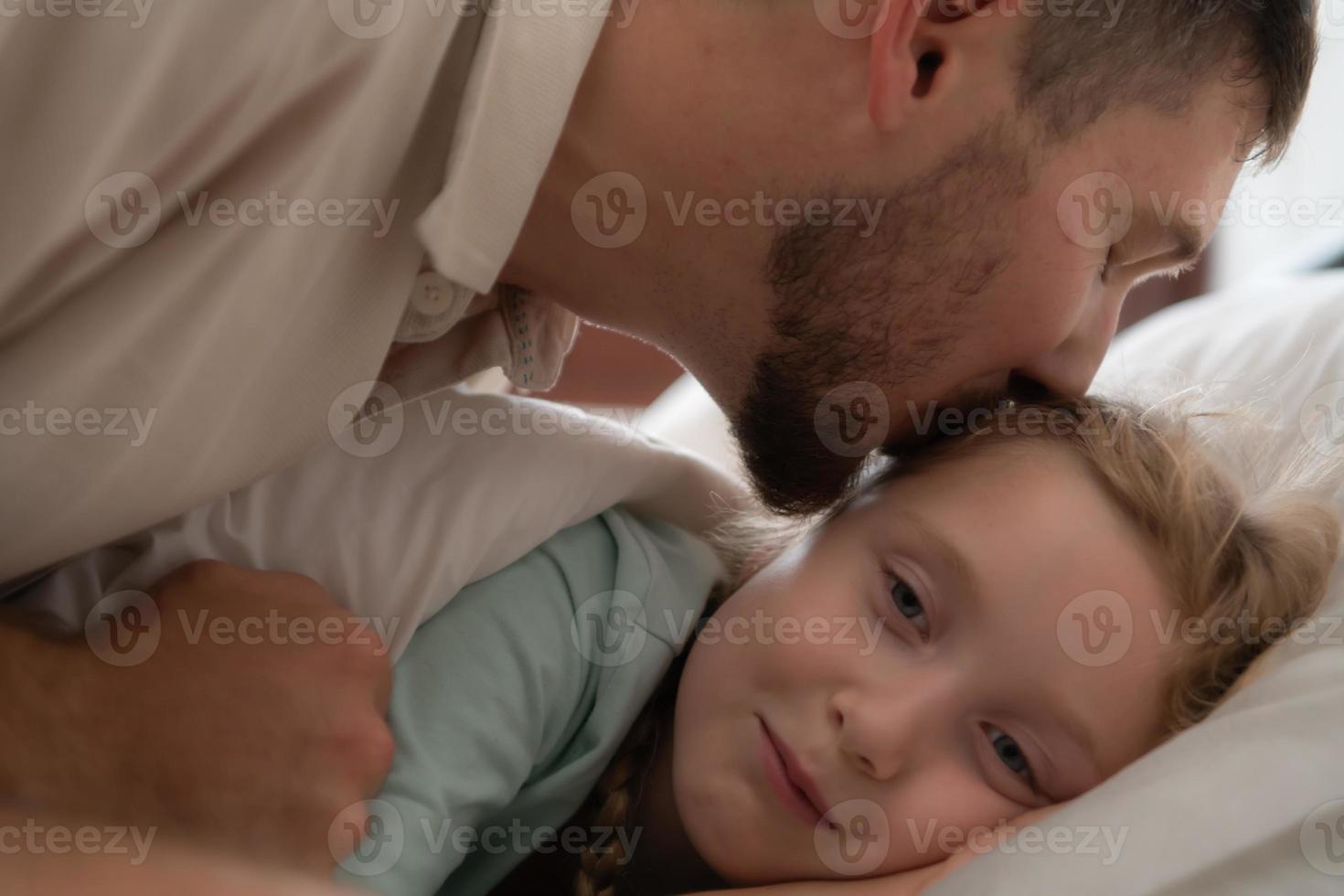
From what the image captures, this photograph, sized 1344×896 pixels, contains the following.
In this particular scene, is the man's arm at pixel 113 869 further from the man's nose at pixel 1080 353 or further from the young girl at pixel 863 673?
the man's nose at pixel 1080 353

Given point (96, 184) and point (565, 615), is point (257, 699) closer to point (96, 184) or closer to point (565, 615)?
point (565, 615)

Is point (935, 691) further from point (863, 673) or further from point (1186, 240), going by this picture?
point (1186, 240)

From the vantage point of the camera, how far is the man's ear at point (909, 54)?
3.10 ft

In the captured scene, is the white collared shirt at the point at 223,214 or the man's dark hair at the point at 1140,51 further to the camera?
the man's dark hair at the point at 1140,51

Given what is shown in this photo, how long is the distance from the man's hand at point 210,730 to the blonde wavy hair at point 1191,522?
0.24 meters

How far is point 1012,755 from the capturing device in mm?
953

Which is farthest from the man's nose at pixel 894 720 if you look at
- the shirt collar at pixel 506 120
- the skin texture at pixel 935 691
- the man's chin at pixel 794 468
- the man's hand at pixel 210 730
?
the shirt collar at pixel 506 120

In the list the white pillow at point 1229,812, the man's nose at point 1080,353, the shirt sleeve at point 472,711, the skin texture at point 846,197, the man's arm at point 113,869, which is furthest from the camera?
A: the man's nose at point 1080,353

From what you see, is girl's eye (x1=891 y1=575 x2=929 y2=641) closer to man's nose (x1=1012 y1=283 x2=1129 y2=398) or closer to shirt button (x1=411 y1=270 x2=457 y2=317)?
man's nose (x1=1012 y1=283 x2=1129 y2=398)

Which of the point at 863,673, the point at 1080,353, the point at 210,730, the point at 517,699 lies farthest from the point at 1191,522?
the point at 210,730

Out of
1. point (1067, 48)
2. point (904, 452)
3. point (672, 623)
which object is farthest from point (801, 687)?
point (1067, 48)

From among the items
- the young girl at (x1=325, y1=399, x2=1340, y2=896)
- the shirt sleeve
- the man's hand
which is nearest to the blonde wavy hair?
the young girl at (x1=325, y1=399, x2=1340, y2=896)

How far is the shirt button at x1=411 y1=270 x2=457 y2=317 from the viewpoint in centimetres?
97

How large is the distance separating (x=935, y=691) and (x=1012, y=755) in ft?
0.30
